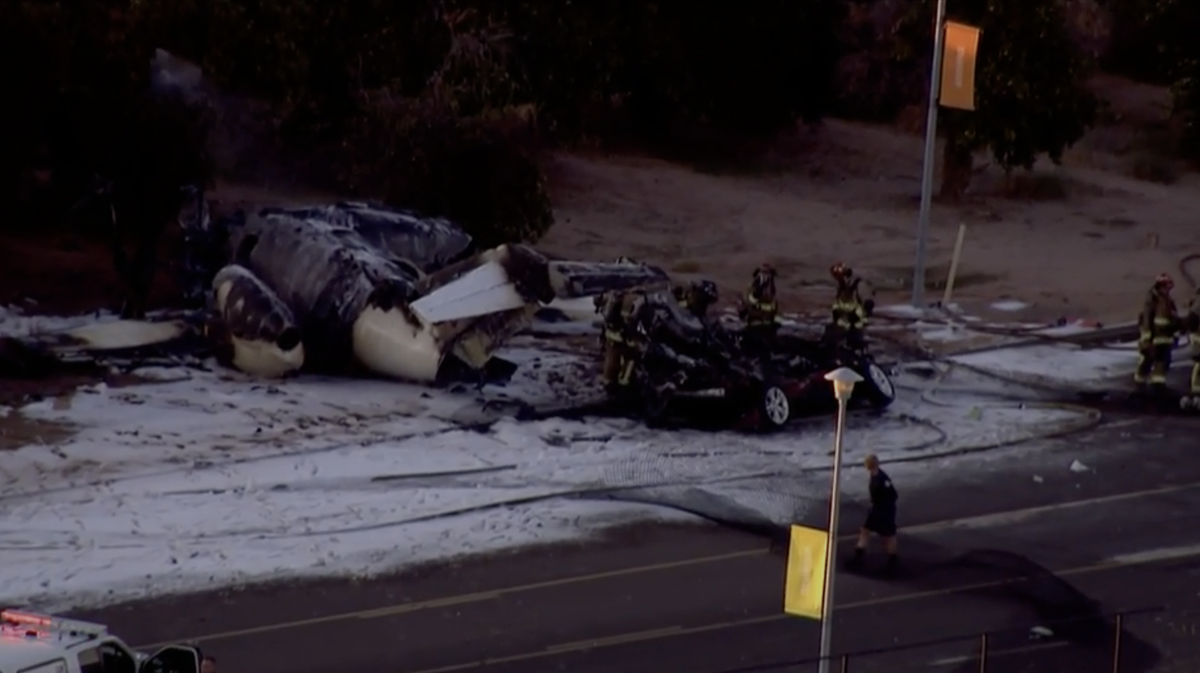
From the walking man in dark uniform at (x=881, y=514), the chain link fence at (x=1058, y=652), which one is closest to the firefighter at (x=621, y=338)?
the walking man in dark uniform at (x=881, y=514)

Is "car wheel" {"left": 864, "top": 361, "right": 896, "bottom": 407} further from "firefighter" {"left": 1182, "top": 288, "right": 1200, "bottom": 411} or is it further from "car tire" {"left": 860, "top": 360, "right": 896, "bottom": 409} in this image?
"firefighter" {"left": 1182, "top": 288, "right": 1200, "bottom": 411}

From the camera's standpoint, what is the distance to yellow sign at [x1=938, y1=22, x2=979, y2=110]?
31266mm

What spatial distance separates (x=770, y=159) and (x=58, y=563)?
3099 cm

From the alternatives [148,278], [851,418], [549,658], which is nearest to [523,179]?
[148,278]

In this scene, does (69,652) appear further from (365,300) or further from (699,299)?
(699,299)

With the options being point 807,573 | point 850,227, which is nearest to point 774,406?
point 807,573

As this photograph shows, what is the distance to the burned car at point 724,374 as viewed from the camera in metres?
22.6

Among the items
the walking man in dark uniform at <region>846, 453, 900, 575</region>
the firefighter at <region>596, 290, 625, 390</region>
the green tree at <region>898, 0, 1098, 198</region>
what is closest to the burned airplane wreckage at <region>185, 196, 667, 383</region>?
the firefighter at <region>596, 290, 625, 390</region>

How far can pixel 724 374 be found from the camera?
2267 cm

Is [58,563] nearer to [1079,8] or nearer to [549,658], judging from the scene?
[549,658]

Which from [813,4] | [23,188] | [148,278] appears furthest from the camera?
[813,4]

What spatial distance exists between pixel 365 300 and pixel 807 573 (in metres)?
13.1

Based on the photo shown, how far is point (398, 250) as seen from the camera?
27281mm

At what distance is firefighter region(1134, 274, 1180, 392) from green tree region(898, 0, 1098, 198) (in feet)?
53.8
